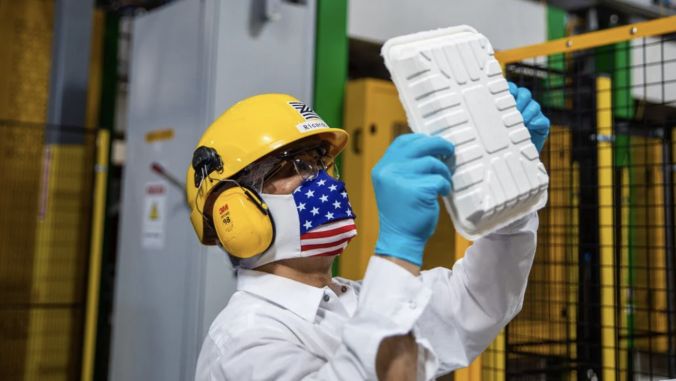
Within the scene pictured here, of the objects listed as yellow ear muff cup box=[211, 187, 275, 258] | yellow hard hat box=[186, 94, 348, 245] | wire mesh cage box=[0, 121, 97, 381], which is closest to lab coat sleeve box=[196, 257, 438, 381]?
yellow ear muff cup box=[211, 187, 275, 258]

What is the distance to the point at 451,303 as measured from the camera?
1.91 metres

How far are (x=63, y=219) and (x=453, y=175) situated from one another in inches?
152

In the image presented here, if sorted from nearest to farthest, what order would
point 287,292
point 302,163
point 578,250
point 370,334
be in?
1. point 370,334
2. point 287,292
3. point 302,163
4. point 578,250

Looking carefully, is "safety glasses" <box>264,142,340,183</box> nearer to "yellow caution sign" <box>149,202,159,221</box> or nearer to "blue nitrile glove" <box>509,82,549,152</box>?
"blue nitrile glove" <box>509,82,549,152</box>

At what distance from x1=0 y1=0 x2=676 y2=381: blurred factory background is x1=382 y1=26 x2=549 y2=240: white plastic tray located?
1214mm

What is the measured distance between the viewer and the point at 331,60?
372 cm

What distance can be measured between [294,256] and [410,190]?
62 cm

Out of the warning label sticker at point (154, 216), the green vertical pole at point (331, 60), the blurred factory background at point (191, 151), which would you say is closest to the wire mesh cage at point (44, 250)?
the blurred factory background at point (191, 151)

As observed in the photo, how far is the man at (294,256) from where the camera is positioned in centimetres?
167

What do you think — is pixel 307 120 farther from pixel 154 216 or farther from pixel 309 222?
pixel 154 216

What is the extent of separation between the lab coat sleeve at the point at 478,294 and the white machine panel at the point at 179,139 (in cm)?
165

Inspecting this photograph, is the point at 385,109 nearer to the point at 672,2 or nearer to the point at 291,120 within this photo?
the point at 291,120

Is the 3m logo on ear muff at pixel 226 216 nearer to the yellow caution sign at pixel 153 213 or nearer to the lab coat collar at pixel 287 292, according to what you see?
the lab coat collar at pixel 287 292

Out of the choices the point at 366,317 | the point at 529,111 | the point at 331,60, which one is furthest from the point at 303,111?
the point at 331,60
